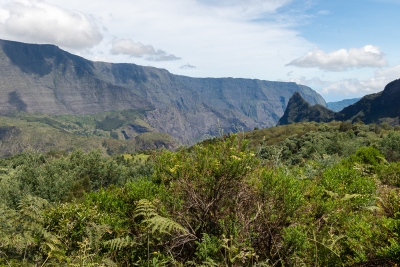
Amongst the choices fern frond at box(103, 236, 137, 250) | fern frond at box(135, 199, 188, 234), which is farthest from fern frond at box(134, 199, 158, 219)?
fern frond at box(103, 236, 137, 250)

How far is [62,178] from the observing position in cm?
4222

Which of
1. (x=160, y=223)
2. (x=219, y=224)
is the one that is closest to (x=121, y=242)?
(x=160, y=223)

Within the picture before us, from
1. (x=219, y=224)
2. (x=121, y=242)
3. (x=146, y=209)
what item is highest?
(x=146, y=209)

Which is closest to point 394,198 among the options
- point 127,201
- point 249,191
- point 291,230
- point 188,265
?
point 291,230

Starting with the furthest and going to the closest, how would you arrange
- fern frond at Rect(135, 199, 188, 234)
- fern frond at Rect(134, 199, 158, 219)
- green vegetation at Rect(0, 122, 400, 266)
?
fern frond at Rect(134, 199, 158, 219) → green vegetation at Rect(0, 122, 400, 266) → fern frond at Rect(135, 199, 188, 234)

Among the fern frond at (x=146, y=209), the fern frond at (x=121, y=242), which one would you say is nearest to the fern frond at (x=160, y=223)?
the fern frond at (x=146, y=209)

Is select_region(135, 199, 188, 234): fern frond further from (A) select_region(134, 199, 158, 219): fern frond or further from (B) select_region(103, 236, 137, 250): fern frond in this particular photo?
(B) select_region(103, 236, 137, 250): fern frond

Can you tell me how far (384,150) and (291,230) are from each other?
4049 cm

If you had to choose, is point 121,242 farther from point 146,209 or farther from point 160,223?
point 160,223

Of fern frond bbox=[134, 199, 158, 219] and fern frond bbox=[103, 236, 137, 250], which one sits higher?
fern frond bbox=[134, 199, 158, 219]

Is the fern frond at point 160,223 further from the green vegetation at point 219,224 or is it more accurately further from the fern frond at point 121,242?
the fern frond at point 121,242

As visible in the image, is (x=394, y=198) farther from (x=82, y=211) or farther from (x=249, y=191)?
(x=82, y=211)

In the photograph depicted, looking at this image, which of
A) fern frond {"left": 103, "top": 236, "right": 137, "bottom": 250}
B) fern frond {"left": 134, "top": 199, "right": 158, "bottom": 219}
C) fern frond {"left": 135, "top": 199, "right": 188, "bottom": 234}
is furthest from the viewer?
fern frond {"left": 103, "top": 236, "right": 137, "bottom": 250}

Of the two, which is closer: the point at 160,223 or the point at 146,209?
the point at 160,223
